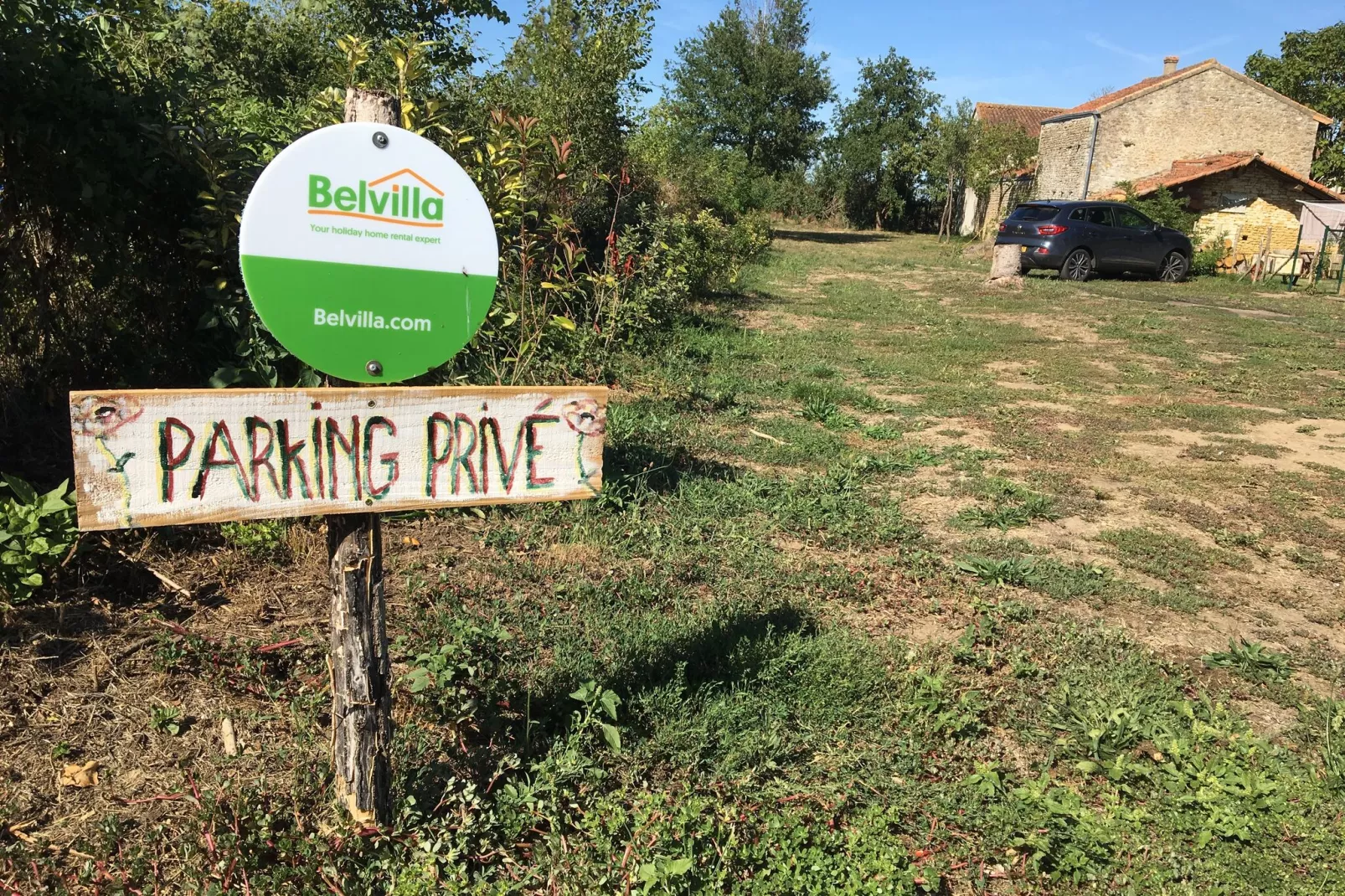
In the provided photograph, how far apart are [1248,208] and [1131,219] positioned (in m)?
7.03

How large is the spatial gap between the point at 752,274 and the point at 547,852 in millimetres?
15754

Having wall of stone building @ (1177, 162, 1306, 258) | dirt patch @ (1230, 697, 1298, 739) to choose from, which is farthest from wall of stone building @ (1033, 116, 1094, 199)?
dirt patch @ (1230, 697, 1298, 739)

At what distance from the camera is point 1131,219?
59.6 feet

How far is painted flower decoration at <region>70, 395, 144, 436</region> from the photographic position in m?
1.64

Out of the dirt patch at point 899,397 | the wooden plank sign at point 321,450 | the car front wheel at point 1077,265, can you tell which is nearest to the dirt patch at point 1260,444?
the dirt patch at point 899,397

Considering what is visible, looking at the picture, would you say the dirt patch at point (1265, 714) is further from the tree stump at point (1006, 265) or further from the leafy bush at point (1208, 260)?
the leafy bush at point (1208, 260)

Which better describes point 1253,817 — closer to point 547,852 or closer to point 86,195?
point 547,852

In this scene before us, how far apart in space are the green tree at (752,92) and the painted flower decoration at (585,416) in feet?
108

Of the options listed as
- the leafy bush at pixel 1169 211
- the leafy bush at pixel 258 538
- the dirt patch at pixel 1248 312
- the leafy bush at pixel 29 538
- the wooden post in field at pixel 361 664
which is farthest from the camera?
the leafy bush at pixel 1169 211

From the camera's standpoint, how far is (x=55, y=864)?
6.84 feet

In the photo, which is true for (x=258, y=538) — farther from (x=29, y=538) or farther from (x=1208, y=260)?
(x=1208, y=260)

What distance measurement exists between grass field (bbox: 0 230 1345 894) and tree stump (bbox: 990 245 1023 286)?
456 inches

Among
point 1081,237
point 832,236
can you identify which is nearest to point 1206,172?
point 1081,237

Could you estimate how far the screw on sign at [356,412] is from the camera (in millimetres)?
1739
